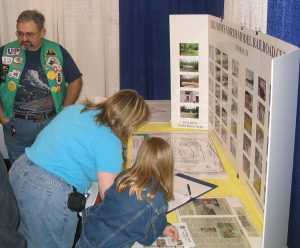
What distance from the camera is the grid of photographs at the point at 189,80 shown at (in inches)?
111

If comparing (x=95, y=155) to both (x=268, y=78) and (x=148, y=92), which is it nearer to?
(x=268, y=78)

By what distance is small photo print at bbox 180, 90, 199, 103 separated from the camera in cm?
289

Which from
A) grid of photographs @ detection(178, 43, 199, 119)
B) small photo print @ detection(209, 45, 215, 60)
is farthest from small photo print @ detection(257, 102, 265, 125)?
grid of photographs @ detection(178, 43, 199, 119)

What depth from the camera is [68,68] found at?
10.8 ft

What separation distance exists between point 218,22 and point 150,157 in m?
1.02

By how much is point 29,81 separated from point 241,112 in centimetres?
156

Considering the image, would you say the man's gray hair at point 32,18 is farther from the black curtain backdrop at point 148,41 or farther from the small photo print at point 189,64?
the small photo print at point 189,64

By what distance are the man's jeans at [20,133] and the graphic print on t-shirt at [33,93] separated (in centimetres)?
8

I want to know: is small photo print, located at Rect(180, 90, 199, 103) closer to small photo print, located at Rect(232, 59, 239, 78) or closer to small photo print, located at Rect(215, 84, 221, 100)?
small photo print, located at Rect(215, 84, 221, 100)

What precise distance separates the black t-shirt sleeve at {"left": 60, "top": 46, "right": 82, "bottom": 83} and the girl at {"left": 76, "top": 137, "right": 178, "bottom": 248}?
5.33 ft

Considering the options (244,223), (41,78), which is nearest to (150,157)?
(244,223)

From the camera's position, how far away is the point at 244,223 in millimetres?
1822

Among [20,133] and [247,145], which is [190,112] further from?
[20,133]

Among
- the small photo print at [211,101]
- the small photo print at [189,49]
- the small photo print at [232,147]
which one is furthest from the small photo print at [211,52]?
the small photo print at [232,147]
